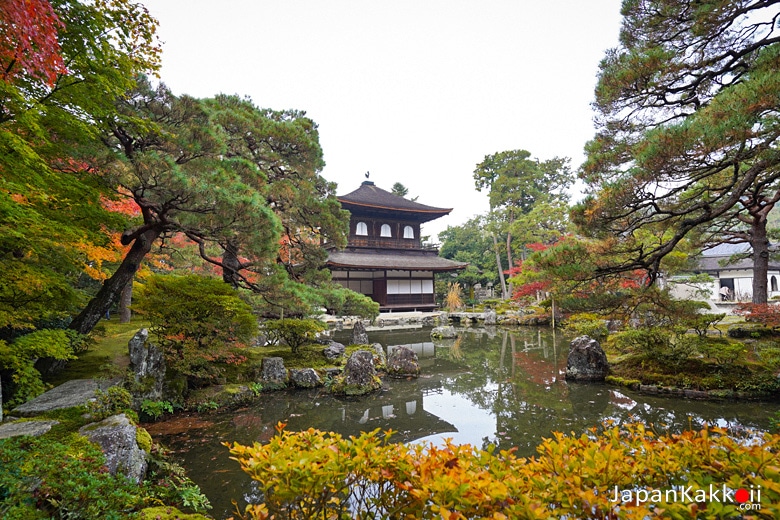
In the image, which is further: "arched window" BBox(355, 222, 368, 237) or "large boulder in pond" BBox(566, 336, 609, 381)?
"arched window" BBox(355, 222, 368, 237)

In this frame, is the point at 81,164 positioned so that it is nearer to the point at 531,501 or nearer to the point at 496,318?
the point at 531,501

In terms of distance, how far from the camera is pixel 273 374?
718cm

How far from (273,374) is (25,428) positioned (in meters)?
4.14

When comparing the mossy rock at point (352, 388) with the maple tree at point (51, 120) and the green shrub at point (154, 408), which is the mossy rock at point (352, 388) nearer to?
the green shrub at point (154, 408)

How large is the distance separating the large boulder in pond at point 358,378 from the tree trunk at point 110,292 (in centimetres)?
418

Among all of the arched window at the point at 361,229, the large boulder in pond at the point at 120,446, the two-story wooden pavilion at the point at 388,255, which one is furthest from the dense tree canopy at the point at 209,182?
the arched window at the point at 361,229

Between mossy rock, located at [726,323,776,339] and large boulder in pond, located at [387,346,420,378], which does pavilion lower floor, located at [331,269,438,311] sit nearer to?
large boulder in pond, located at [387,346,420,378]

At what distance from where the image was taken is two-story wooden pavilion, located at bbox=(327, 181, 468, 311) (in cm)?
2053

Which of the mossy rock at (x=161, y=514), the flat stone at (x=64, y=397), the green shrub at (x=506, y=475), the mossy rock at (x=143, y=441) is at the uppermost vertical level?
the green shrub at (x=506, y=475)

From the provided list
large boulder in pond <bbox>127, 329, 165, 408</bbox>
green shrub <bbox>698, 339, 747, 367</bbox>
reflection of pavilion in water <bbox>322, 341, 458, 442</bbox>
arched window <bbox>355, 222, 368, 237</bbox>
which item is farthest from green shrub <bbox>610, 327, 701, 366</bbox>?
arched window <bbox>355, 222, 368, 237</bbox>

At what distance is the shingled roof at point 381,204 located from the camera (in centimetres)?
2116

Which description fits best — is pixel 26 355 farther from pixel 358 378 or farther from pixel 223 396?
pixel 358 378

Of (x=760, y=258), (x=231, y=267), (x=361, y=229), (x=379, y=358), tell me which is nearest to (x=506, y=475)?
(x=379, y=358)

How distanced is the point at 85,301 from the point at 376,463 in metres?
6.77
